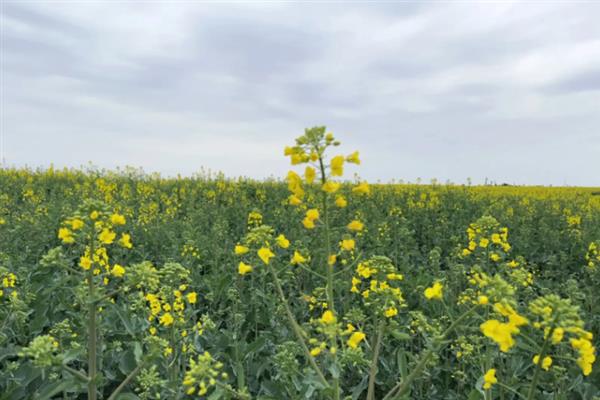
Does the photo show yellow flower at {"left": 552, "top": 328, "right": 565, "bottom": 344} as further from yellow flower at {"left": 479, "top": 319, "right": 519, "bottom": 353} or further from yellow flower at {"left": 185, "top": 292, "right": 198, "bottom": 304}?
yellow flower at {"left": 185, "top": 292, "right": 198, "bottom": 304}

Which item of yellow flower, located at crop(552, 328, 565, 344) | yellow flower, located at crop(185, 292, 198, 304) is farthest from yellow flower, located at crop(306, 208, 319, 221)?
yellow flower, located at crop(185, 292, 198, 304)

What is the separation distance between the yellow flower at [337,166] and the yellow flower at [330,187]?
5 cm

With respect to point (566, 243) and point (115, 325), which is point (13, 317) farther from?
point (566, 243)

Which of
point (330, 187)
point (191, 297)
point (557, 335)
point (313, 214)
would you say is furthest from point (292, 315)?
point (557, 335)

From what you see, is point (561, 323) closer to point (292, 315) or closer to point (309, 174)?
point (309, 174)

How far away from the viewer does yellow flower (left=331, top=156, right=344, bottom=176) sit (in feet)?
5.98

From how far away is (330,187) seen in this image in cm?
178

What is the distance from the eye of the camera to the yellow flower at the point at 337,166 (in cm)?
182

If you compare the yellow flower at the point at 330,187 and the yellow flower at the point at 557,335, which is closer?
the yellow flower at the point at 557,335

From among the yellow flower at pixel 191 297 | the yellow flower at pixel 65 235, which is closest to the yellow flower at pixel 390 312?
the yellow flower at pixel 191 297

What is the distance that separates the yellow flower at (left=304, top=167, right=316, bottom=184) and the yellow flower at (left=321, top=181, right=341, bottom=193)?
0.07 m

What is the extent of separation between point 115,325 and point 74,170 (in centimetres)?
1809

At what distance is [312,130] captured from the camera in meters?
1.87

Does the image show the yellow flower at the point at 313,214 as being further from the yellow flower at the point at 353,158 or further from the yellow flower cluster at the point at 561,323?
the yellow flower cluster at the point at 561,323
